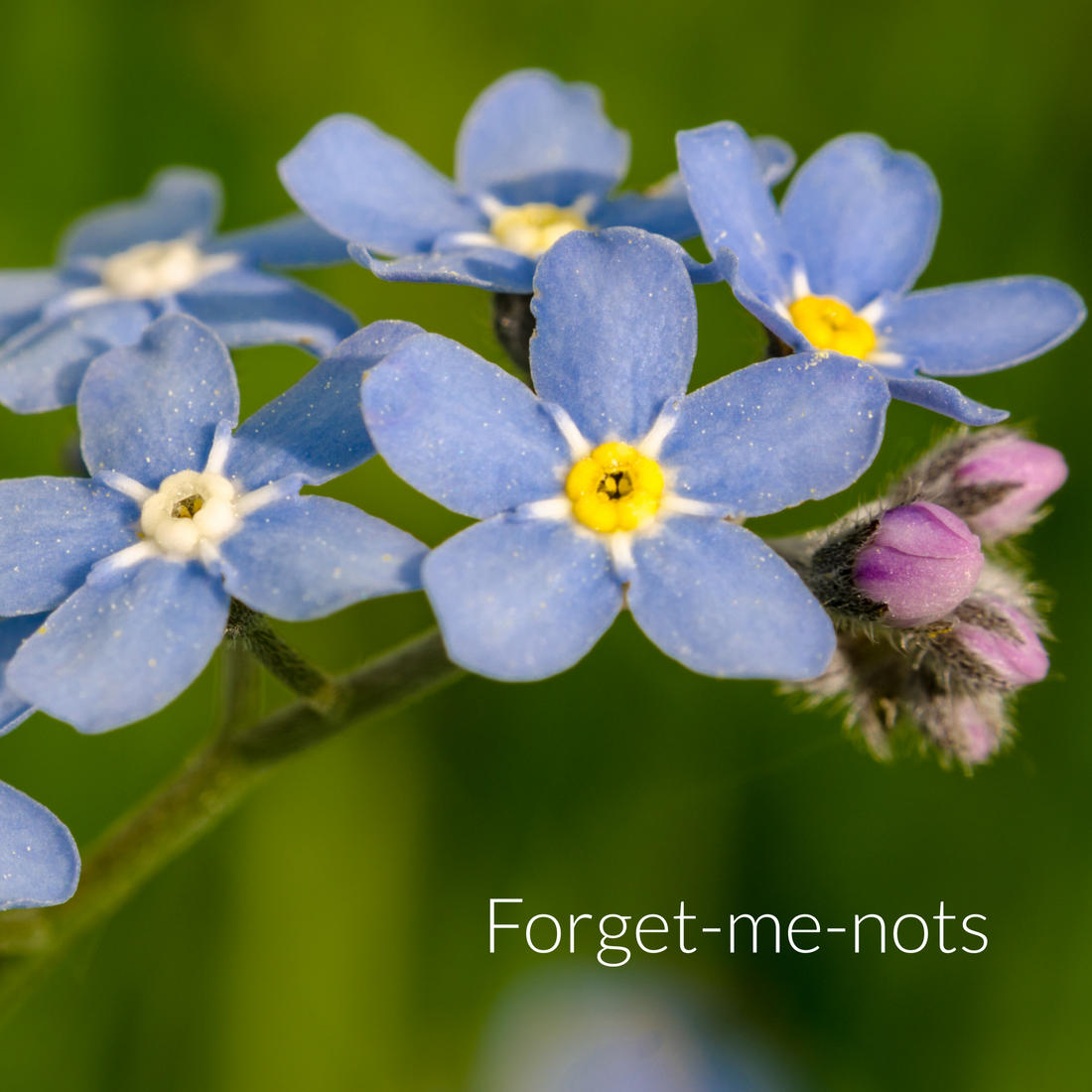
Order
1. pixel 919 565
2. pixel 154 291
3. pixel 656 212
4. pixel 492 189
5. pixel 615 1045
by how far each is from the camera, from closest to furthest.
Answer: pixel 919 565
pixel 656 212
pixel 154 291
pixel 492 189
pixel 615 1045

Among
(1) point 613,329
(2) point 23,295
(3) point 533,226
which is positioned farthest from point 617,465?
(2) point 23,295

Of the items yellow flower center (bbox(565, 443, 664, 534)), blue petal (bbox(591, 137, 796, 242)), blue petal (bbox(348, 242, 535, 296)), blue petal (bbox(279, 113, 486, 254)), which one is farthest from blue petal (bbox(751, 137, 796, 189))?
yellow flower center (bbox(565, 443, 664, 534))

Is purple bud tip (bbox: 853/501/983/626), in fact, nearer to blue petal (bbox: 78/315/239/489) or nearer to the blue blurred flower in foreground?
blue petal (bbox: 78/315/239/489)

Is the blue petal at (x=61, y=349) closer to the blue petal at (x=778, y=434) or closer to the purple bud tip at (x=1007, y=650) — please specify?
the blue petal at (x=778, y=434)

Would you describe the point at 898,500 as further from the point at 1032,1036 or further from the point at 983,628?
the point at 1032,1036

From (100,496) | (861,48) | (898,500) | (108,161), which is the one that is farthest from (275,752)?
(861,48)

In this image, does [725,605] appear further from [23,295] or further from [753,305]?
[23,295]

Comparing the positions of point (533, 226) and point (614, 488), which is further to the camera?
point (533, 226)

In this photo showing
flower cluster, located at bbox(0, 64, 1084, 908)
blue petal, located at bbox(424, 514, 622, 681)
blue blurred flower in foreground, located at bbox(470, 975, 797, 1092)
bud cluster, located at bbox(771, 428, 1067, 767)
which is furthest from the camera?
blue blurred flower in foreground, located at bbox(470, 975, 797, 1092)
